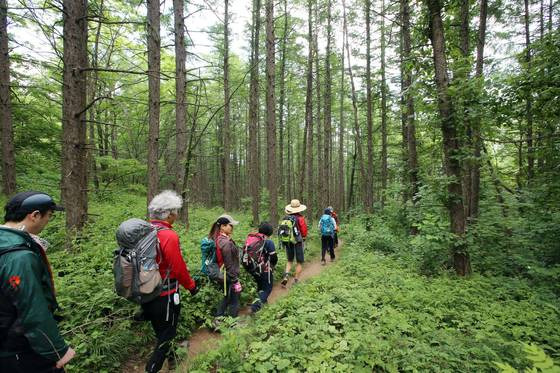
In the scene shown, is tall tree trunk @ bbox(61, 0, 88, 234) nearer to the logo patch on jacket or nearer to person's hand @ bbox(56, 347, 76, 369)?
the logo patch on jacket

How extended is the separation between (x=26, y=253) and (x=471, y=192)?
1195 cm

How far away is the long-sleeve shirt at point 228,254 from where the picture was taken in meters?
4.55

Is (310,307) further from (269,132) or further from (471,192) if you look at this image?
(471,192)

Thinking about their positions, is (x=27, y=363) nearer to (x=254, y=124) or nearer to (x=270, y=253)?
(x=270, y=253)

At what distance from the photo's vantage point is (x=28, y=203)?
2.18 m

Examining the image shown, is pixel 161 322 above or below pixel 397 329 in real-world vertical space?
above

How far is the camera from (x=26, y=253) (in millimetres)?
1957

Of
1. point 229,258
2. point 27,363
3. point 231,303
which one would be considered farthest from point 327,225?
point 27,363

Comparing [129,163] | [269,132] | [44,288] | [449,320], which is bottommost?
[449,320]

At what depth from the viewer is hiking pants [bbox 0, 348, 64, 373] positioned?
1.93m

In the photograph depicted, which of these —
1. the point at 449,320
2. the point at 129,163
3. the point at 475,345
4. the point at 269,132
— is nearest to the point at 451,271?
the point at 449,320

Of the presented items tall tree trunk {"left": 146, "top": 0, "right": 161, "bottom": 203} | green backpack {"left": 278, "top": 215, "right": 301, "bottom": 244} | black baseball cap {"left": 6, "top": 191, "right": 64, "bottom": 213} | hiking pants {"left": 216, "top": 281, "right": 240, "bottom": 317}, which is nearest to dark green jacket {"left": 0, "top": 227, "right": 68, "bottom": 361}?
black baseball cap {"left": 6, "top": 191, "right": 64, "bottom": 213}

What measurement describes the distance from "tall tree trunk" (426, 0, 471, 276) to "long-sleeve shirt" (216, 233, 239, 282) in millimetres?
4970

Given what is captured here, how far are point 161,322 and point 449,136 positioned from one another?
6.58m
